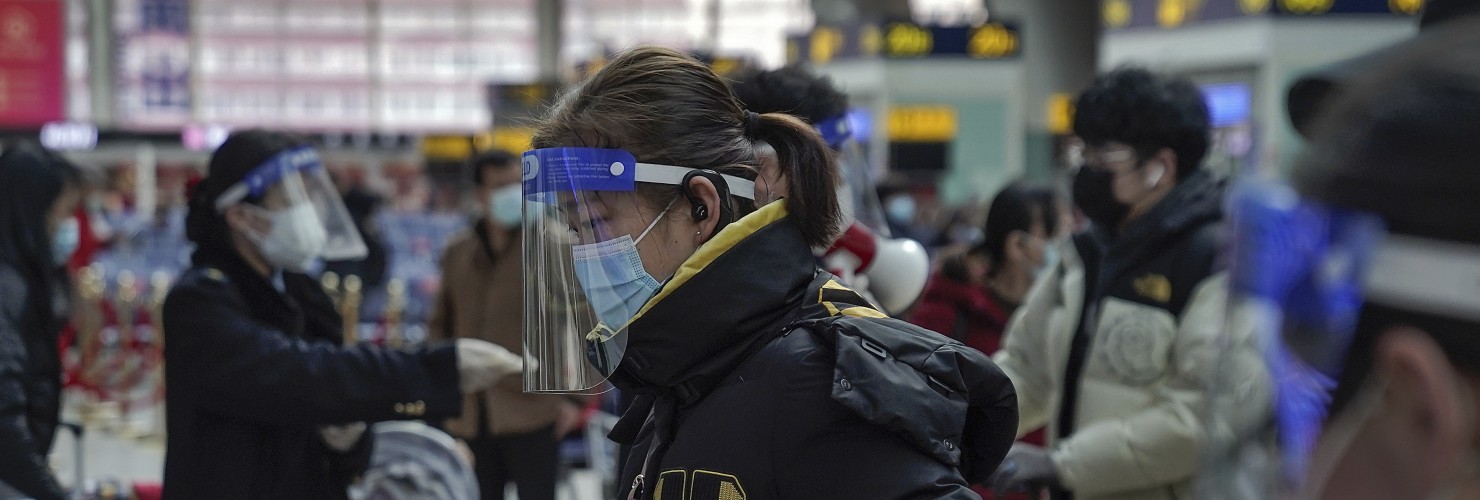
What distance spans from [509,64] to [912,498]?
30332 mm

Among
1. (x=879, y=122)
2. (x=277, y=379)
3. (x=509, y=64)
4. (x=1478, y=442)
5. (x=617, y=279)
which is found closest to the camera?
(x=1478, y=442)

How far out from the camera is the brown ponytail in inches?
62.6

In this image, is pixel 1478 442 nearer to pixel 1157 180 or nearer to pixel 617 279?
pixel 617 279

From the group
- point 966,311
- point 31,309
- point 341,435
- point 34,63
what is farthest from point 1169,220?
point 34,63

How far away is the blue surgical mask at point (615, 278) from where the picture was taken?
1.61m

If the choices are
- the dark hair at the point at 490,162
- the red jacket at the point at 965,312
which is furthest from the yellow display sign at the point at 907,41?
the red jacket at the point at 965,312

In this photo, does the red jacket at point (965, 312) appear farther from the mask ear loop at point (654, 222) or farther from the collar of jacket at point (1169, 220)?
the mask ear loop at point (654, 222)

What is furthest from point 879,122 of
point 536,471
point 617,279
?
point 617,279

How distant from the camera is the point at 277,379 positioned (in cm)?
255

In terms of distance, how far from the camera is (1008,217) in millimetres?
4422

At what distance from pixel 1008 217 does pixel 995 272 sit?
0.18 metres

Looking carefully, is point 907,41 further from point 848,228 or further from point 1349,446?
point 1349,446

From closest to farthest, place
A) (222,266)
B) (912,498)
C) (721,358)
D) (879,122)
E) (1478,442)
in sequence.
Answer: (1478,442), (912,498), (721,358), (222,266), (879,122)

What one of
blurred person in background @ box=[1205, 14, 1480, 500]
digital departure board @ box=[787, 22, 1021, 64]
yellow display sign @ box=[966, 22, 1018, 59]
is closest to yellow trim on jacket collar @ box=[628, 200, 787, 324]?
blurred person in background @ box=[1205, 14, 1480, 500]
